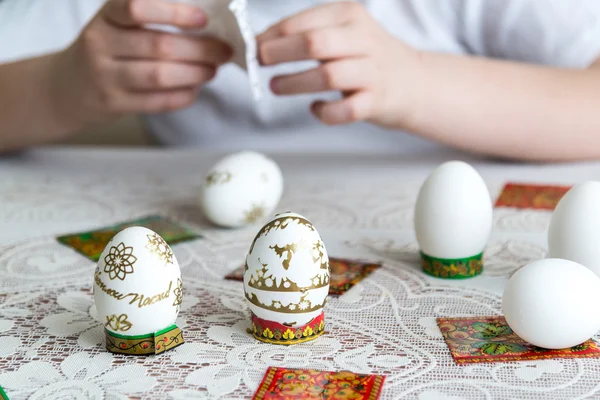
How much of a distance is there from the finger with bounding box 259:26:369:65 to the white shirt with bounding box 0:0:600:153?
36cm

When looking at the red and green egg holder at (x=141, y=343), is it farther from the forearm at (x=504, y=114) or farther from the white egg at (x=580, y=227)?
the forearm at (x=504, y=114)

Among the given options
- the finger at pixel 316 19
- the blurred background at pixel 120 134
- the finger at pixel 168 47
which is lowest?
the blurred background at pixel 120 134

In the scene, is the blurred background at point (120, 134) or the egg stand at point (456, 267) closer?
the egg stand at point (456, 267)

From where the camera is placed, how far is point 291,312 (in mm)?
473

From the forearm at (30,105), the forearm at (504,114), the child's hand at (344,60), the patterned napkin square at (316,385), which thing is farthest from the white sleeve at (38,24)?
the patterned napkin square at (316,385)

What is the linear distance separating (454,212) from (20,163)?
72 centimetres

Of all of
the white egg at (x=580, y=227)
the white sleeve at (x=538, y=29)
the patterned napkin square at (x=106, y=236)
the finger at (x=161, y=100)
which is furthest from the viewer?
the white sleeve at (x=538, y=29)

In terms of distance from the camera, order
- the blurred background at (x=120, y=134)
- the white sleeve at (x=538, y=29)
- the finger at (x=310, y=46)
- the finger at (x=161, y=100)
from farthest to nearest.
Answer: the blurred background at (x=120, y=134)
the white sleeve at (x=538, y=29)
the finger at (x=161, y=100)
the finger at (x=310, y=46)

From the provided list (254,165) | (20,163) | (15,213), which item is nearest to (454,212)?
(254,165)

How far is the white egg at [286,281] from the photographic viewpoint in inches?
18.5

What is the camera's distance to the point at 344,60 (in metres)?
0.81

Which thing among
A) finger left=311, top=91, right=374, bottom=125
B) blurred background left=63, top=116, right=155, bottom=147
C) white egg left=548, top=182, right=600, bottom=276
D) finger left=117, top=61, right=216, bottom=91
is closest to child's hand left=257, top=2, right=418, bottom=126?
finger left=311, top=91, right=374, bottom=125

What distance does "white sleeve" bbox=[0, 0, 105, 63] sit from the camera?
1171 millimetres

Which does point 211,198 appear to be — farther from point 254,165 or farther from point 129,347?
point 129,347
